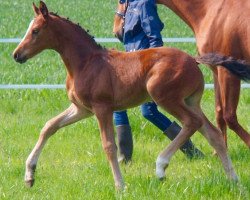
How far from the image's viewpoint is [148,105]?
28.2 ft

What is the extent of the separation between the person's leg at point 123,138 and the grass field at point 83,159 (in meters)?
0.11

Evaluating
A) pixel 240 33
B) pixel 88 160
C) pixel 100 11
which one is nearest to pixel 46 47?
pixel 88 160

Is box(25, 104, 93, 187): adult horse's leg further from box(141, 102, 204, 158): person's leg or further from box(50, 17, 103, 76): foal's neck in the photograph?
box(141, 102, 204, 158): person's leg

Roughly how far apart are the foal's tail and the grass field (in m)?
0.85

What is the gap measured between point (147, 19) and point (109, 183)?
6.16 ft

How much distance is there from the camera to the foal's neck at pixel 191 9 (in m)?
8.98

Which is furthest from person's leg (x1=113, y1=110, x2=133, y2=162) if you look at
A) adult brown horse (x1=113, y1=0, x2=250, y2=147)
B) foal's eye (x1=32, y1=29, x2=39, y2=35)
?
foal's eye (x1=32, y1=29, x2=39, y2=35)

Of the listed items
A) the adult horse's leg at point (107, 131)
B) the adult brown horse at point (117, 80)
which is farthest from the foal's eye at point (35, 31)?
the adult horse's leg at point (107, 131)

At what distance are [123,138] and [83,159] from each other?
17.9 inches

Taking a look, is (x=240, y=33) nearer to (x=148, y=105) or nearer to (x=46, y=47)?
(x=148, y=105)

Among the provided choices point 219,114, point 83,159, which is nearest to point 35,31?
point 83,159

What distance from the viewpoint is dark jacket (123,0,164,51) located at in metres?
8.24

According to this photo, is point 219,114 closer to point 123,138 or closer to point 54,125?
point 123,138

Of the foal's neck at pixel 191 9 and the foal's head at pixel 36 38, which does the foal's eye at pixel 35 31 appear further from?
the foal's neck at pixel 191 9
